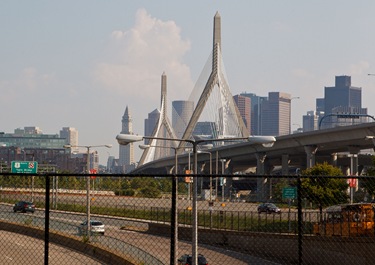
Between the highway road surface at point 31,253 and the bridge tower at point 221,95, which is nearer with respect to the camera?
the highway road surface at point 31,253

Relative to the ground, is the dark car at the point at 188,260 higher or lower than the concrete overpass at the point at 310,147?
lower

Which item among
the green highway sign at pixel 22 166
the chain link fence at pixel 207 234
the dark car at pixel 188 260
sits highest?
the green highway sign at pixel 22 166

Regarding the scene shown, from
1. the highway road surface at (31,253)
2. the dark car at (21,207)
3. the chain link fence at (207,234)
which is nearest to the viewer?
the chain link fence at (207,234)

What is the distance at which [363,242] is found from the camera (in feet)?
56.7

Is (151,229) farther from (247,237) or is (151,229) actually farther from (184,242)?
(247,237)

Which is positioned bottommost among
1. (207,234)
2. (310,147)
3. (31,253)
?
(31,253)

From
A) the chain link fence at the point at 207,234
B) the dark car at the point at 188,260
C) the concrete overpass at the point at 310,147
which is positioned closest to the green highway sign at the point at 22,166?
A: the concrete overpass at the point at 310,147

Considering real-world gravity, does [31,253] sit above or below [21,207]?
below

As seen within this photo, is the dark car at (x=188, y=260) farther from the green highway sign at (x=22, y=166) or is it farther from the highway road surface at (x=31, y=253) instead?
the green highway sign at (x=22, y=166)

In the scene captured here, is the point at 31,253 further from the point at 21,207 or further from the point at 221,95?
the point at 221,95

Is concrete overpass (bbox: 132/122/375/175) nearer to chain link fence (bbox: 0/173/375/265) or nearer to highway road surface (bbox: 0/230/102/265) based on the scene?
highway road surface (bbox: 0/230/102/265)

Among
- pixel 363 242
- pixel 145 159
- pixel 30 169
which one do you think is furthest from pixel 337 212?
pixel 145 159

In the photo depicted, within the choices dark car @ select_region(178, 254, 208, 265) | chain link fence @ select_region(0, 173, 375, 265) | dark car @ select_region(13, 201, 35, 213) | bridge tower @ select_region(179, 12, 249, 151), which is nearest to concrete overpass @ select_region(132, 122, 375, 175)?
bridge tower @ select_region(179, 12, 249, 151)

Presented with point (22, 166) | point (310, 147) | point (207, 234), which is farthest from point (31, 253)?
point (310, 147)
